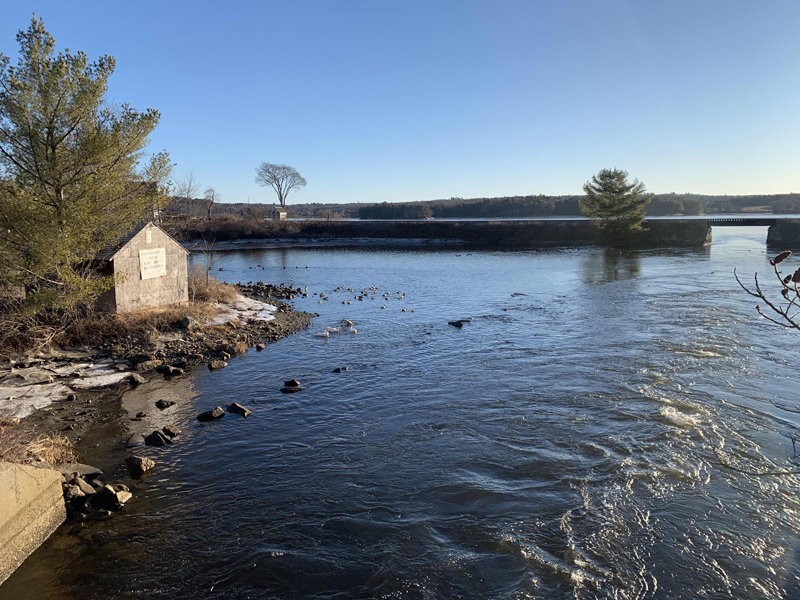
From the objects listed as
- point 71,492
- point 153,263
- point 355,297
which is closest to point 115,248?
point 153,263

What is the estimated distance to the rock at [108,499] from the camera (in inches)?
309

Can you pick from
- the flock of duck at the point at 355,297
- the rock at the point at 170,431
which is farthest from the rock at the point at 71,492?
the flock of duck at the point at 355,297

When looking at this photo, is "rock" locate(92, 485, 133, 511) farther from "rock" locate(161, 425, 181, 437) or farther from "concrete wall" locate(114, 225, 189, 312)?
"concrete wall" locate(114, 225, 189, 312)

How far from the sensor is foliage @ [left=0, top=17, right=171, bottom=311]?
12.6 metres

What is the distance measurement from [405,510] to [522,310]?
18.2 metres

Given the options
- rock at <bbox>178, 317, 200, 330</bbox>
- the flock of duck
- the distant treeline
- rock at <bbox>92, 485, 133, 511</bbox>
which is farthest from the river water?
the distant treeline

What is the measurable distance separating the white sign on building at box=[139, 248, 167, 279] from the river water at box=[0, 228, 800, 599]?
19.0 feet

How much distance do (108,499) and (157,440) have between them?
87.3 inches

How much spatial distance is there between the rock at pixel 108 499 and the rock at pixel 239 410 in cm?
376

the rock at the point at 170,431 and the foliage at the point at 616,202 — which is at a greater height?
the foliage at the point at 616,202

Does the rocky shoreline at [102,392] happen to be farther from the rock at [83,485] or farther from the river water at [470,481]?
the river water at [470,481]

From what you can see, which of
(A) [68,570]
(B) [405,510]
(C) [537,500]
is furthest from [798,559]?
(A) [68,570]

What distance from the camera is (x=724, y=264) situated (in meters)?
43.5

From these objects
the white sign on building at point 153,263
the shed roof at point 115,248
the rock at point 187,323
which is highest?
the shed roof at point 115,248
